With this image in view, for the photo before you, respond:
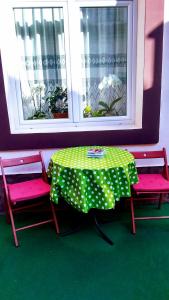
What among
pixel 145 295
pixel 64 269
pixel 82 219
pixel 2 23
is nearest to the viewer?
pixel 145 295

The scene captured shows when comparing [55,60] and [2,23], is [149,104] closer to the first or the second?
[55,60]

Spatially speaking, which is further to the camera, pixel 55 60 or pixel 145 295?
pixel 55 60

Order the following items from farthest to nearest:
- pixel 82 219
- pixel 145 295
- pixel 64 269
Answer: pixel 82 219
pixel 64 269
pixel 145 295

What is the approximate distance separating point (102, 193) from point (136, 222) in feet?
2.82

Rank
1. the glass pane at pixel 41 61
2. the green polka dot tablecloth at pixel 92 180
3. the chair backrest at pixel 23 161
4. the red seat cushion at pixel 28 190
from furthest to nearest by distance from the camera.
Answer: the glass pane at pixel 41 61 < the chair backrest at pixel 23 161 < the red seat cushion at pixel 28 190 < the green polka dot tablecloth at pixel 92 180

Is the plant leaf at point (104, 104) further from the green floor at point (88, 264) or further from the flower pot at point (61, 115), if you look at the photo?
the green floor at point (88, 264)

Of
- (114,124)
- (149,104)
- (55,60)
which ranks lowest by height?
(114,124)

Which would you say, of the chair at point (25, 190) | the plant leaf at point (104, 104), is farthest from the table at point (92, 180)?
the plant leaf at point (104, 104)

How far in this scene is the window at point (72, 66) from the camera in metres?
2.75

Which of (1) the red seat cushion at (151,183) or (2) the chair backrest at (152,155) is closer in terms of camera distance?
(1) the red seat cushion at (151,183)

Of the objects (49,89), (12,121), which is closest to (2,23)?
(49,89)

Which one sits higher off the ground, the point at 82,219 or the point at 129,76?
the point at 129,76

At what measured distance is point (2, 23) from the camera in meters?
2.66

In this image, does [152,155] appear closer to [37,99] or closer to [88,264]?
[88,264]
